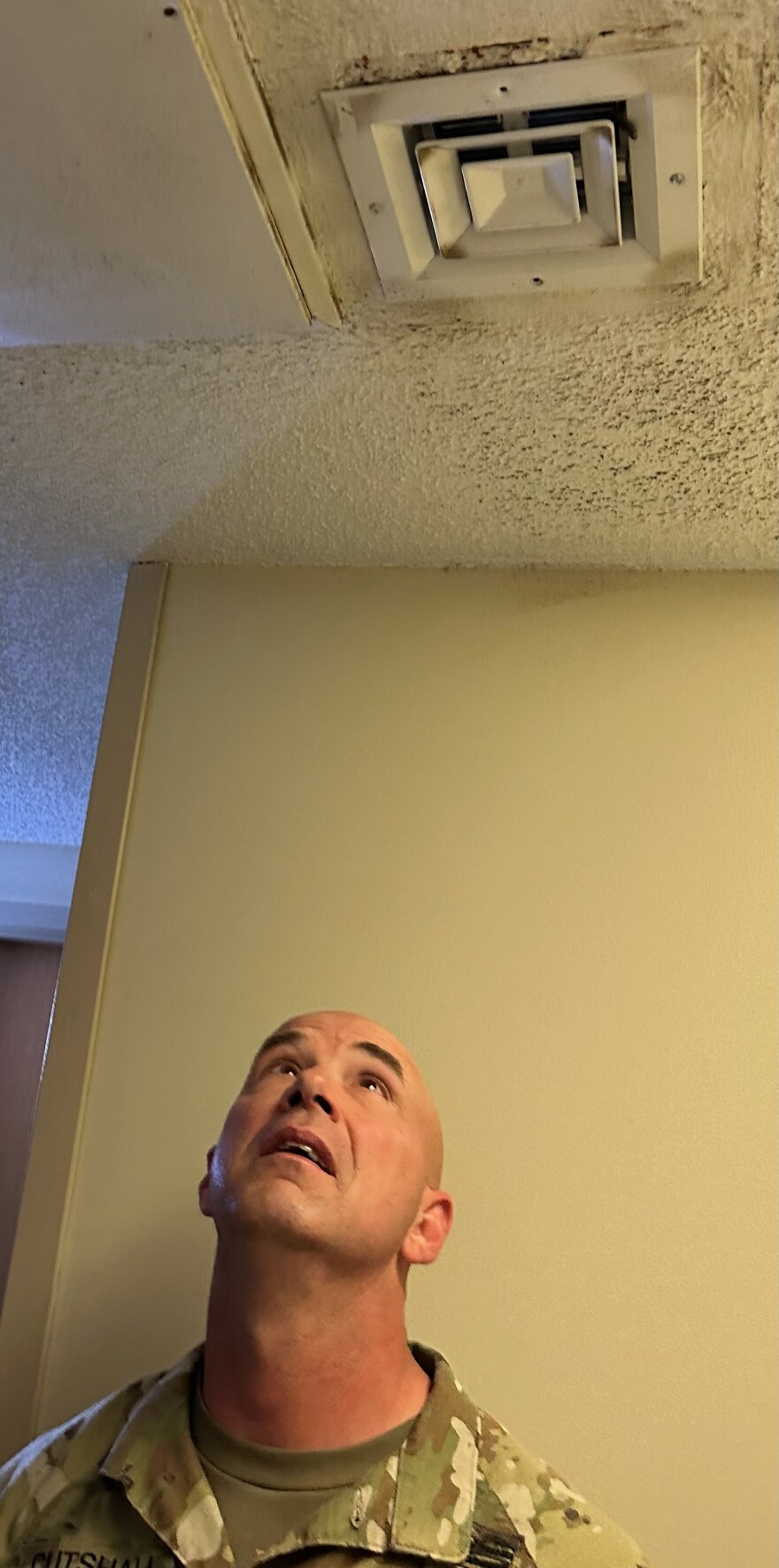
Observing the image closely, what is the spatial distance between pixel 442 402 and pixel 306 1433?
97 cm

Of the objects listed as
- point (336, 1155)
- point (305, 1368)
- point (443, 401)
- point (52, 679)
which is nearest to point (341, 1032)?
point (336, 1155)

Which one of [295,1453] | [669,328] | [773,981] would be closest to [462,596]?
[669,328]

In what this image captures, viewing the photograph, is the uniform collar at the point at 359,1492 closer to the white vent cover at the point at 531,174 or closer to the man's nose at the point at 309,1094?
the man's nose at the point at 309,1094

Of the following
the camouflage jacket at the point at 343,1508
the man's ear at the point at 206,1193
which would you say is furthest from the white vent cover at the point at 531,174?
the camouflage jacket at the point at 343,1508

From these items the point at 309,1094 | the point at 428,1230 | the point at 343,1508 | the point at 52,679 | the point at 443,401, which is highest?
the point at 443,401

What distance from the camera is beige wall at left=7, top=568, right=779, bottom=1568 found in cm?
121

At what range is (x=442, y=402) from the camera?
50.1 inches

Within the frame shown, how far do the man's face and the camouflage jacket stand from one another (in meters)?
0.15

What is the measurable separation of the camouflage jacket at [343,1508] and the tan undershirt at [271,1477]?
0.01 metres

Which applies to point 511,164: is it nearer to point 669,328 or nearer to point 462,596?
point 669,328

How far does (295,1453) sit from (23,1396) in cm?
44

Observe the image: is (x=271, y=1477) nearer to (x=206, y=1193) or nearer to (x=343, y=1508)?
(x=343, y=1508)

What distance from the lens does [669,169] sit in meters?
0.98

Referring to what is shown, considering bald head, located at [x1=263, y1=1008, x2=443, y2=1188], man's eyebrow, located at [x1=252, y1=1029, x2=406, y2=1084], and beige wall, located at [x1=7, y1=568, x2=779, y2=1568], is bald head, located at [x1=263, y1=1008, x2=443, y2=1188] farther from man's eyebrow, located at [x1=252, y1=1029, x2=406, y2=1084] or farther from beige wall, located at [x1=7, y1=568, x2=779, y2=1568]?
beige wall, located at [x1=7, y1=568, x2=779, y2=1568]
